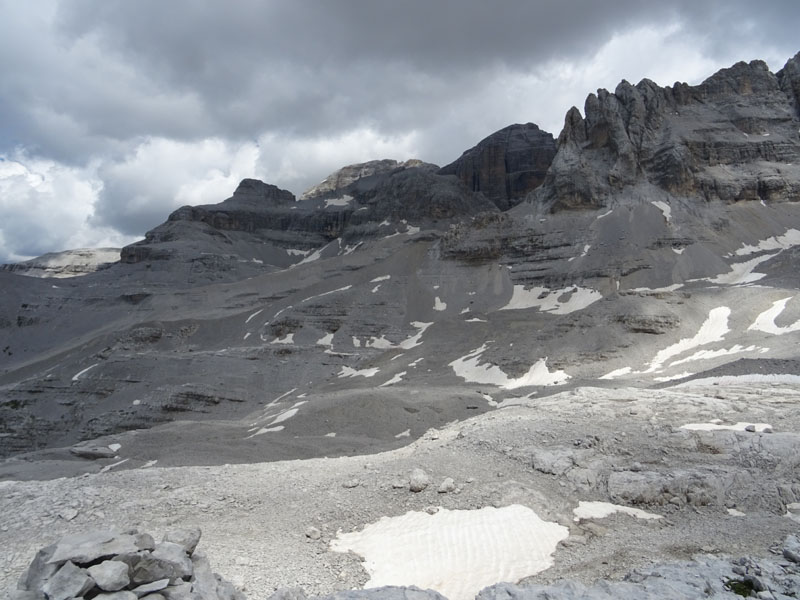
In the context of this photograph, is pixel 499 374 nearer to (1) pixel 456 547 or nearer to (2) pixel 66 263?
(1) pixel 456 547

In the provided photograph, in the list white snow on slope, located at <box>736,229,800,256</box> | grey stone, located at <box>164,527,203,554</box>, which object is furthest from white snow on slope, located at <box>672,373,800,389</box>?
white snow on slope, located at <box>736,229,800,256</box>

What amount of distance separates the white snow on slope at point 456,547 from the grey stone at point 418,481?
944mm

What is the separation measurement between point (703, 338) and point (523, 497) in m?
42.4

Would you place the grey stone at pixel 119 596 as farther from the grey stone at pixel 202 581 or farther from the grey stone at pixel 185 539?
the grey stone at pixel 185 539

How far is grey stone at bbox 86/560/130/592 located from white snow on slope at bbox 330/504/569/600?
4.48 m

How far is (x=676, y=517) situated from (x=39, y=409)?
236 ft

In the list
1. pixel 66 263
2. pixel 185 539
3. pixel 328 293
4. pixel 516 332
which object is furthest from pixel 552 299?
pixel 66 263

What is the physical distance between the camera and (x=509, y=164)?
606ft

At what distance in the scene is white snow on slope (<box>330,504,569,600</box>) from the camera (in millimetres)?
10406

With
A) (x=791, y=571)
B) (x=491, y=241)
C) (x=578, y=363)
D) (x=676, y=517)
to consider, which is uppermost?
(x=491, y=241)

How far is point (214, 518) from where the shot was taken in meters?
12.1

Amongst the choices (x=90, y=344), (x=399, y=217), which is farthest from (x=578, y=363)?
(x=399, y=217)

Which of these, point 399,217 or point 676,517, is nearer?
point 676,517

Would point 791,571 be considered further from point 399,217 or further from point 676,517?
point 399,217
